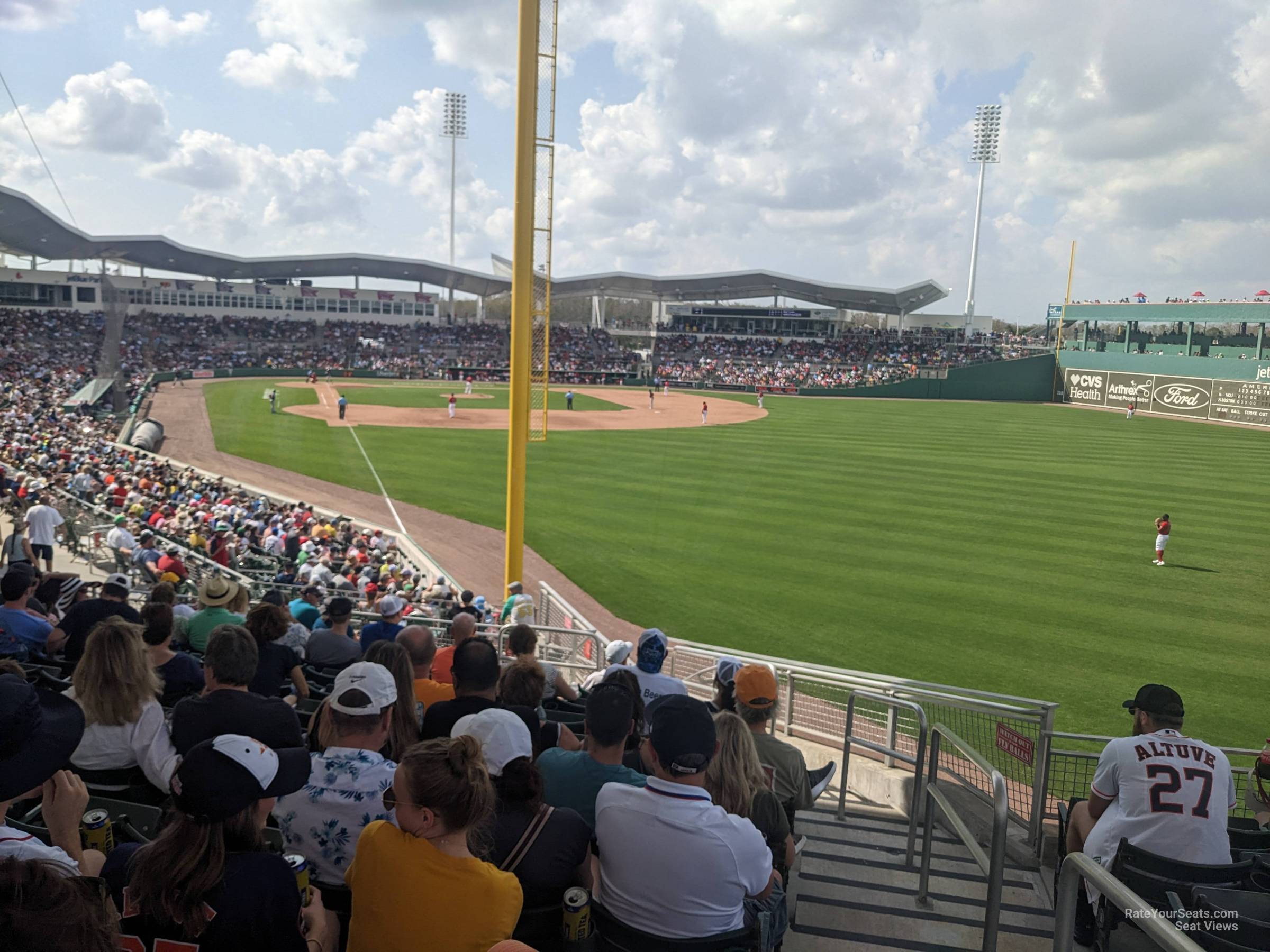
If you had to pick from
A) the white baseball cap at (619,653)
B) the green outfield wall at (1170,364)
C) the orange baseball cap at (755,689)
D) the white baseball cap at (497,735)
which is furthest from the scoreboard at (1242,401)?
the white baseball cap at (497,735)

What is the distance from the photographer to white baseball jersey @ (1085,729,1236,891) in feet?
13.0

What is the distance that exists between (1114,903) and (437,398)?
160 ft

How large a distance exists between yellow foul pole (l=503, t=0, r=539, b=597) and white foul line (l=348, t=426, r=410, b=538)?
8285 millimetres

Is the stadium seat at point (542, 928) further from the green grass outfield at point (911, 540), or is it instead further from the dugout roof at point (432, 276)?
the dugout roof at point (432, 276)

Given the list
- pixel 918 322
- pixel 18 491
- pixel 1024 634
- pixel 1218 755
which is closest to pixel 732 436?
pixel 1024 634

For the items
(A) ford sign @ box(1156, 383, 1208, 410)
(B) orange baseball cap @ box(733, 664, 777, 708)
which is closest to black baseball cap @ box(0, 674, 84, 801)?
(B) orange baseball cap @ box(733, 664, 777, 708)

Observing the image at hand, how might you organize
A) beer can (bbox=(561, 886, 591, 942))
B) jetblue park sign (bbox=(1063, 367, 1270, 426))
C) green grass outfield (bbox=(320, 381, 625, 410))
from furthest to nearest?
jetblue park sign (bbox=(1063, 367, 1270, 426)), green grass outfield (bbox=(320, 381, 625, 410)), beer can (bbox=(561, 886, 591, 942))

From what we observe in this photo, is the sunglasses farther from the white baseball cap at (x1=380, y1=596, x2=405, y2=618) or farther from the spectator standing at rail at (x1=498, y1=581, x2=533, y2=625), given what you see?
the spectator standing at rail at (x1=498, y1=581, x2=533, y2=625)

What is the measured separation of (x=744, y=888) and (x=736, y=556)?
49.8 feet

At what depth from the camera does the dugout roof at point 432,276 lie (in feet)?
186

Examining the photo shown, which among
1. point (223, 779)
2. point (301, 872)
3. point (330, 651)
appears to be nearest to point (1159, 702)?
point (301, 872)

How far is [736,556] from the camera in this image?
1811cm

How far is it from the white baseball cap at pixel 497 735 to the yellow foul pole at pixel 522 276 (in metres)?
7.00

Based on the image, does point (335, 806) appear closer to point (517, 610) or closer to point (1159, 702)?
point (1159, 702)
